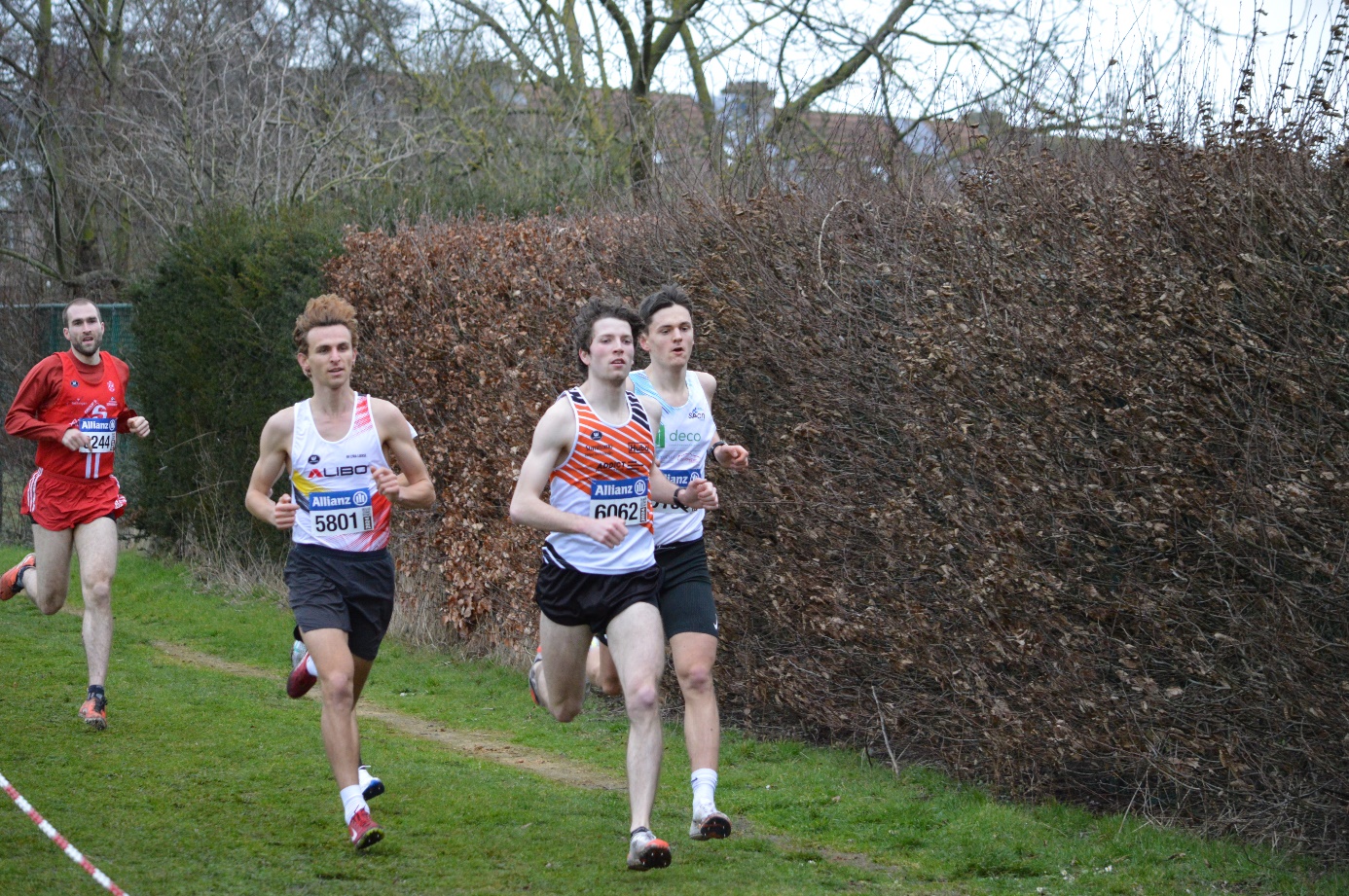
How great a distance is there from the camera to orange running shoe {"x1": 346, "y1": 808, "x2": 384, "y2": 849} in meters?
5.10

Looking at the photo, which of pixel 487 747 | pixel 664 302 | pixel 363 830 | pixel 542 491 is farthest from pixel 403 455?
pixel 487 747

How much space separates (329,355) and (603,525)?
1.49 metres

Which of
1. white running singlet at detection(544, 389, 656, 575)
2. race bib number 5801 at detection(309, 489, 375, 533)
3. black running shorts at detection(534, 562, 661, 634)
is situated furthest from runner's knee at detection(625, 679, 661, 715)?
race bib number 5801 at detection(309, 489, 375, 533)

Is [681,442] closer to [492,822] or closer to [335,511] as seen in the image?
[335,511]

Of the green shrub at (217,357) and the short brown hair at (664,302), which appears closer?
the short brown hair at (664,302)

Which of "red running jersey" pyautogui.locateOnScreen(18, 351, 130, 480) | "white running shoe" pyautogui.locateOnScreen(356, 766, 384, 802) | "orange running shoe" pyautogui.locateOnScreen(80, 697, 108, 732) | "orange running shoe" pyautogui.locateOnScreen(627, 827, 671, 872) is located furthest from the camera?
"red running jersey" pyautogui.locateOnScreen(18, 351, 130, 480)

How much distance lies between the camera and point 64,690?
331 inches

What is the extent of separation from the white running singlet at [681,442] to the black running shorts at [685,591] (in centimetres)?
11

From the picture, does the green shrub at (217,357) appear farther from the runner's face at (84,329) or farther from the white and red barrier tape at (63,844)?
the white and red barrier tape at (63,844)

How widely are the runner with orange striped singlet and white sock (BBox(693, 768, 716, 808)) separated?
314 millimetres

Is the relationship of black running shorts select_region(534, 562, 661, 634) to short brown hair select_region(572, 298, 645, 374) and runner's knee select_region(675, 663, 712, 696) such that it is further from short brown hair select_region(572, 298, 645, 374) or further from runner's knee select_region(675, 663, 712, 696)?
short brown hair select_region(572, 298, 645, 374)

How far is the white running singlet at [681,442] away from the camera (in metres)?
5.85

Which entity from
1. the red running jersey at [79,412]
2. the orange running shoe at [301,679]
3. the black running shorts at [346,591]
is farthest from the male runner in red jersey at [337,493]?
the red running jersey at [79,412]

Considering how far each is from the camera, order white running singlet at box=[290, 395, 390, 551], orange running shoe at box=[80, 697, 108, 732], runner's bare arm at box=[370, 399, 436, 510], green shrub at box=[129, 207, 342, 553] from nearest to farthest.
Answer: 1. white running singlet at box=[290, 395, 390, 551]
2. runner's bare arm at box=[370, 399, 436, 510]
3. orange running shoe at box=[80, 697, 108, 732]
4. green shrub at box=[129, 207, 342, 553]
